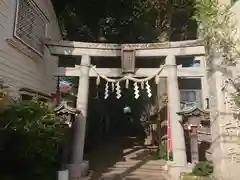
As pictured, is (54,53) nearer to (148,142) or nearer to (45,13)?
(45,13)

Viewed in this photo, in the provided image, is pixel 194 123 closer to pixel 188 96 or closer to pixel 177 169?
pixel 177 169

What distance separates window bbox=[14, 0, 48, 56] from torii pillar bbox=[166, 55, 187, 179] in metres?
5.18

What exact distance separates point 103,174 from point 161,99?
4751 millimetres

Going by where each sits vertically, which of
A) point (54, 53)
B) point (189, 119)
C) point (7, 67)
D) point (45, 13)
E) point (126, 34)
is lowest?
point (189, 119)

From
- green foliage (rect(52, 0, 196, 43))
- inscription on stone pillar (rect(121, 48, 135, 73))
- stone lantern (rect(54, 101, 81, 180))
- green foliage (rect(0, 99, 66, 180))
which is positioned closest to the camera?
green foliage (rect(0, 99, 66, 180))

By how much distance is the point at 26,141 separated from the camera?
20.1 ft

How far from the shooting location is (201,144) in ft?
37.0

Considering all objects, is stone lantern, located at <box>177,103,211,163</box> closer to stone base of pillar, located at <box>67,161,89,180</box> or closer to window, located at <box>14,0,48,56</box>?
stone base of pillar, located at <box>67,161,89,180</box>

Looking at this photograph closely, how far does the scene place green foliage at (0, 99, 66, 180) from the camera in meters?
5.88

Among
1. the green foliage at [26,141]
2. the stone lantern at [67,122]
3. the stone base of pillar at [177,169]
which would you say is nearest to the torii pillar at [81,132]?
the stone lantern at [67,122]

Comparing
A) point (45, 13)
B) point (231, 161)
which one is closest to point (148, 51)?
point (45, 13)

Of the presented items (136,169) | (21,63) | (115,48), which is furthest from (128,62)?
(136,169)

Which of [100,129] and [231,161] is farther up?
[100,129]

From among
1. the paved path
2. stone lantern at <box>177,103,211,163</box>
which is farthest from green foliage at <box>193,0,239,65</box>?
the paved path
